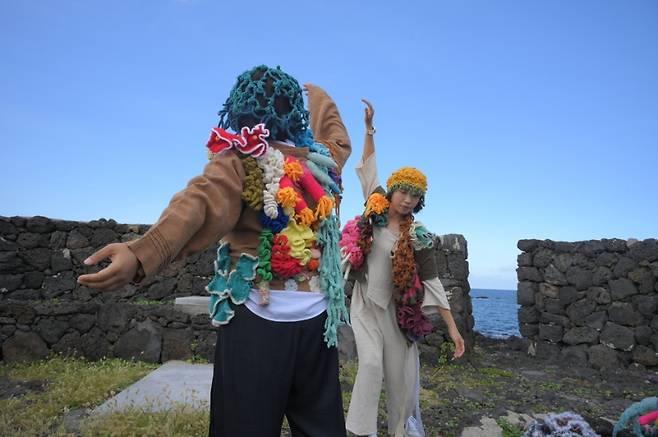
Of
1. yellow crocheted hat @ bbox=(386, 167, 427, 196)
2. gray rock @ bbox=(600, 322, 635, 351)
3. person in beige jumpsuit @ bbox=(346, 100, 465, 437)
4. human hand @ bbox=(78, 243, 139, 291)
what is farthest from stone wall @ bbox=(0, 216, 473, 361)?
human hand @ bbox=(78, 243, 139, 291)

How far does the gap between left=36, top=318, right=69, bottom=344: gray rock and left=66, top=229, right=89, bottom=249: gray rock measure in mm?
2175

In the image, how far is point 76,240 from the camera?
8406 mm

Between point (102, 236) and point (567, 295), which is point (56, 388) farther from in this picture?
point (567, 295)

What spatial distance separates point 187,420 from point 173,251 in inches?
97.7

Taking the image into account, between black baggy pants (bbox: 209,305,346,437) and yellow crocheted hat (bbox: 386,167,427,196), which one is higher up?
yellow crocheted hat (bbox: 386,167,427,196)

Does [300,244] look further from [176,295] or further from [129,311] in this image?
[176,295]

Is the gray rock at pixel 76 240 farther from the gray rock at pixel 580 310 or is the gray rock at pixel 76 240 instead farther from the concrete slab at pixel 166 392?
the gray rock at pixel 580 310

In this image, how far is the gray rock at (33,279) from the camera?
315 inches

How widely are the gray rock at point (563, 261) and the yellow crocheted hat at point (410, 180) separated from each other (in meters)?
6.17

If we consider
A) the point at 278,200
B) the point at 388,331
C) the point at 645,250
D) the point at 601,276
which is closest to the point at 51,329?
the point at 388,331

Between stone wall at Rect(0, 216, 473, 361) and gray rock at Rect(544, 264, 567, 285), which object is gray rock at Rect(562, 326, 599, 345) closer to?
gray rock at Rect(544, 264, 567, 285)

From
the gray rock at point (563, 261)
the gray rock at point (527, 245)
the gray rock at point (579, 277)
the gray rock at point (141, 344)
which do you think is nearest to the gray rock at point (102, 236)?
the gray rock at point (141, 344)

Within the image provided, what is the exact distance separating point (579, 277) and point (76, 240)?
9175 millimetres

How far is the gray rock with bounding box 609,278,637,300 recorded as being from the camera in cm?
791
